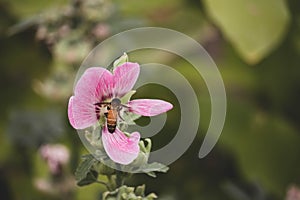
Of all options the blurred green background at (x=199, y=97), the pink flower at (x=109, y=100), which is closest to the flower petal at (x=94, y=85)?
the pink flower at (x=109, y=100)

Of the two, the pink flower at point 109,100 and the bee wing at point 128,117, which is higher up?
the pink flower at point 109,100

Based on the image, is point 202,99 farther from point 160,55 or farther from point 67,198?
point 67,198

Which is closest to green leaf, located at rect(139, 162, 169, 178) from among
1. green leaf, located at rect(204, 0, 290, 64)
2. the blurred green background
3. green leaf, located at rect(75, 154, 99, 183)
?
green leaf, located at rect(75, 154, 99, 183)

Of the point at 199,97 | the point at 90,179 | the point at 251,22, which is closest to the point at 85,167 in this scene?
the point at 90,179

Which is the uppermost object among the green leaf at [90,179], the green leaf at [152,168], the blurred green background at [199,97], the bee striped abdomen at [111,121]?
the bee striped abdomen at [111,121]

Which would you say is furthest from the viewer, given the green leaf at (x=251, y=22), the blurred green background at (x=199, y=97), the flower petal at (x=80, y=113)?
the green leaf at (x=251, y=22)

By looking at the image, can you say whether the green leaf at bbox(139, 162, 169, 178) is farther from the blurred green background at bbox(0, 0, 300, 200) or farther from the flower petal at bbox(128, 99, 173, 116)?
the blurred green background at bbox(0, 0, 300, 200)

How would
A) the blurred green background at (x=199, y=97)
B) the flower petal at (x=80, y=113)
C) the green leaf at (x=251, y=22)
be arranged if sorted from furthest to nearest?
the green leaf at (x=251, y=22) < the blurred green background at (x=199, y=97) < the flower petal at (x=80, y=113)

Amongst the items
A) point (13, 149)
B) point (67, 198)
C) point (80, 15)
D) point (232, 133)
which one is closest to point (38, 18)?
point (80, 15)

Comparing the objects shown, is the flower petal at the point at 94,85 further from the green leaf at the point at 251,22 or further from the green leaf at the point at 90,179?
the green leaf at the point at 251,22

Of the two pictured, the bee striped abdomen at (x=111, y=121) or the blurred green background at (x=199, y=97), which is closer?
the bee striped abdomen at (x=111, y=121)
